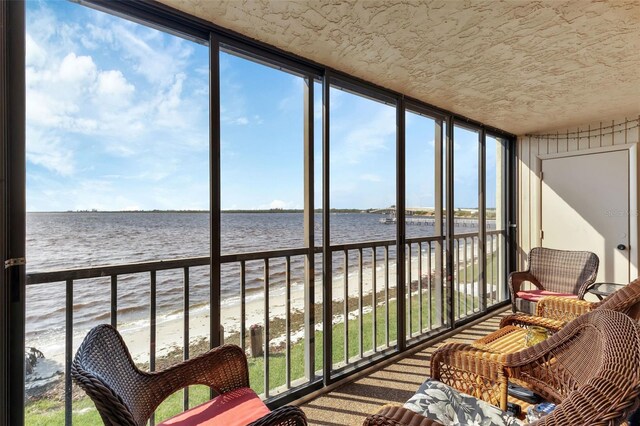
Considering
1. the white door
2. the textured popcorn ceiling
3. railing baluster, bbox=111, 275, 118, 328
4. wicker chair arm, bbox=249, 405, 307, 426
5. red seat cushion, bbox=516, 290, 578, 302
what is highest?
the textured popcorn ceiling

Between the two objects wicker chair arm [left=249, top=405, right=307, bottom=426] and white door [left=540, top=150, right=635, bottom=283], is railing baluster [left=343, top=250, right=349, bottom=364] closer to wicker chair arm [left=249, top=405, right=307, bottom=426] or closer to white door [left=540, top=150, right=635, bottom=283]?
wicker chair arm [left=249, top=405, right=307, bottom=426]

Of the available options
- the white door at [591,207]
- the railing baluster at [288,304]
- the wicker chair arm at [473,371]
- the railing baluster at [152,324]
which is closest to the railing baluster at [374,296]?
the railing baluster at [288,304]

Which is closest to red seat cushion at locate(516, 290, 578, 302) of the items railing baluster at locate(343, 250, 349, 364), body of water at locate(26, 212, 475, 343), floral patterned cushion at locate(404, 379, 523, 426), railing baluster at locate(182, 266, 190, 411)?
railing baluster at locate(343, 250, 349, 364)

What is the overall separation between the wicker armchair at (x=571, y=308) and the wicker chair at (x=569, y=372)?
0.45 m

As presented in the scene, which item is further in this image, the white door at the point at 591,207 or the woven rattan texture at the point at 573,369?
the white door at the point at 591,207

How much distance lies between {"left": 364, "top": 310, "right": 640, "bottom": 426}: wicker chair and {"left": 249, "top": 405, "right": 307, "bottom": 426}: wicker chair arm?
0.26 m

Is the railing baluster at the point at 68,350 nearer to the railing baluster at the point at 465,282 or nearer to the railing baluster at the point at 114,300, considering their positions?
the railing baluster at the point at 114,300

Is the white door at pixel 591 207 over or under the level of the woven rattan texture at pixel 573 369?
over

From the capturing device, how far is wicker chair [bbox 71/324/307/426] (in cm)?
97

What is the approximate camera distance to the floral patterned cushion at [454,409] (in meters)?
1.24

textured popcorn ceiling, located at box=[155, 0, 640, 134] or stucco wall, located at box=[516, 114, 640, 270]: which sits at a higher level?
textured popcorn ceiling, located at box=[155, 0, 640, 134]

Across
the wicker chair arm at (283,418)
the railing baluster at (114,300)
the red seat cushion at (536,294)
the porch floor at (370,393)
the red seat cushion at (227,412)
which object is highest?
the railing baluster at (114,300)

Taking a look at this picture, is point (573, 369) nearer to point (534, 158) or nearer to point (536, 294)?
point (536, 294)

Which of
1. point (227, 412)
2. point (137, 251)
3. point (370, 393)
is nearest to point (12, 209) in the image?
point (137, 251)
